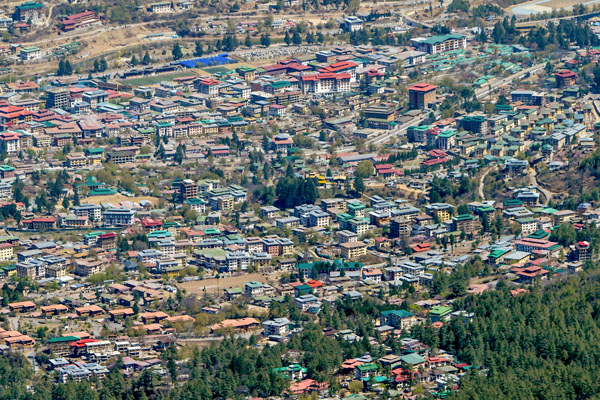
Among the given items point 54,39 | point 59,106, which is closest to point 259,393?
point 59,106

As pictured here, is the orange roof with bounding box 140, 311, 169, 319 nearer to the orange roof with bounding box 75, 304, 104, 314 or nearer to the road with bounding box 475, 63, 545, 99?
the orange roof with bounding box 75, 304, 104, 314

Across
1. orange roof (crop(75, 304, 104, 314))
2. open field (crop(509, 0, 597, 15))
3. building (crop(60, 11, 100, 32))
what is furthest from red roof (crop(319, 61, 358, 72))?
orange roof (crop(75, 304, 104, 314))

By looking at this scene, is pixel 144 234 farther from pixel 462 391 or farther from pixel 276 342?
pixel 462 391

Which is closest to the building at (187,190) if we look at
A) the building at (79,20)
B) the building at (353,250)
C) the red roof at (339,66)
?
the building at (353,250)

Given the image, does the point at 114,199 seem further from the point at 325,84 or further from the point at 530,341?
the point at 530,341

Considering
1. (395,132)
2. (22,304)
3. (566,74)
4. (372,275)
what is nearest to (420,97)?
(395,132)
